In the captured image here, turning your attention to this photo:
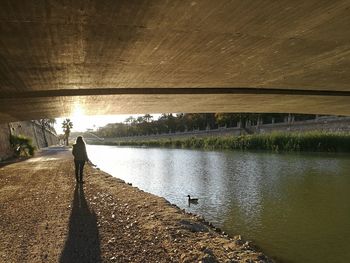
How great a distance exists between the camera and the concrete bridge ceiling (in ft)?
20.9

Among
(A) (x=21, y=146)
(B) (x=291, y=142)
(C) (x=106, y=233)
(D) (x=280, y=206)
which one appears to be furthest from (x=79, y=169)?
(B) (x=291, y=142)

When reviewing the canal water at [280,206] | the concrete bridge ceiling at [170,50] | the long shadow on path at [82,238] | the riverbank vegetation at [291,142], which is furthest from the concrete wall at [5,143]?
the riverbank vegetation at [291,142]

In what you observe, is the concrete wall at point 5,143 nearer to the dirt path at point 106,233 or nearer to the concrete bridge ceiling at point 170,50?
the concrete bridge ceiling at point 170,50

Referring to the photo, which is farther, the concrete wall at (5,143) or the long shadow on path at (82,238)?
the concrete wall at (5,143)

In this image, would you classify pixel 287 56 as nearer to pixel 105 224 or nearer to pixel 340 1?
pixel 340 1

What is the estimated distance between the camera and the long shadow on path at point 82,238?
6242 millimetres

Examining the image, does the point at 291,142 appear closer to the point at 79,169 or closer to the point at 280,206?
the point at 280,206

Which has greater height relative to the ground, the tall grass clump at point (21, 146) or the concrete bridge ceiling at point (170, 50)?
the concrete bridge ceiling at point (170, 50)

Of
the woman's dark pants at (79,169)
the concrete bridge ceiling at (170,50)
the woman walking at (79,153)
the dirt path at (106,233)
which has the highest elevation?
the concrete bridge ceiling at (170,50)

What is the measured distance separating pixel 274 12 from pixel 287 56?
3.14 m

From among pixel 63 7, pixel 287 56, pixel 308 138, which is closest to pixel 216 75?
pixel 287 56

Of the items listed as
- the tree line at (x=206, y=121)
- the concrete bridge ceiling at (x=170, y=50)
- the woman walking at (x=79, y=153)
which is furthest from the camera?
the tree line at (x=206, y=121)

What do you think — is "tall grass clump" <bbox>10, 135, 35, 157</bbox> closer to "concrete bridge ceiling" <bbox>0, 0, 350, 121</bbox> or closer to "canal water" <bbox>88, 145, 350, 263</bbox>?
"canal water" <bbox>88, 145, 350, 263</bbox>

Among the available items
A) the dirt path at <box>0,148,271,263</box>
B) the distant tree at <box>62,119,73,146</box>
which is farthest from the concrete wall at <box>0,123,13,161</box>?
the distant tree at <box>62,119,73,146</box>
